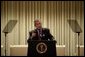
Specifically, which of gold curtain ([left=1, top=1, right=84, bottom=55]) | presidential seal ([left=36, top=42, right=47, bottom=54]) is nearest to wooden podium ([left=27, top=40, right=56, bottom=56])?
presidential seal ([left=36, top=42, right=47, bottom=54])

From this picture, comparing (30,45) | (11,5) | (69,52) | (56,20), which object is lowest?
(69,52)

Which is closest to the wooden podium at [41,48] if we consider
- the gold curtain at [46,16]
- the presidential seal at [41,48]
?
the presidential seal at [41,48]

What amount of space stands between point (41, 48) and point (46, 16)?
2.93 meters

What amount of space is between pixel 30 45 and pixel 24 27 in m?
2.84

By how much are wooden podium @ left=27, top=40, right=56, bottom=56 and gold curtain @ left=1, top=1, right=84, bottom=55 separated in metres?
2.83

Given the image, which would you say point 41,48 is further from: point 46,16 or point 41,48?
point 46,16

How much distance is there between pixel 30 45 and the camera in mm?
2959

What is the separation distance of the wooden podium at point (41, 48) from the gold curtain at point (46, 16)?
2831 mm

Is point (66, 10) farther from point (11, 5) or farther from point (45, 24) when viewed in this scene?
point (11, 5)

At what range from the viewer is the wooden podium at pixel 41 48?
288cm

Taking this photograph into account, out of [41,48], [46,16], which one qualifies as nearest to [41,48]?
[41,48]

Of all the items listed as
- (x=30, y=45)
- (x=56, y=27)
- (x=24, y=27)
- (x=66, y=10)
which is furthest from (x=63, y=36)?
(x=30, y=45)

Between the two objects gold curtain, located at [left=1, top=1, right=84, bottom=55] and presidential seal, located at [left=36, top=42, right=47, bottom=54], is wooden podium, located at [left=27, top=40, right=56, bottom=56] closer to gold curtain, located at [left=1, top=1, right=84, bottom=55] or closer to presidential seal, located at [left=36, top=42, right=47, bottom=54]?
presidential seal, located at [left=36, top=42, right=47, bottom=54]

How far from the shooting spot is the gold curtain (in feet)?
18.7
